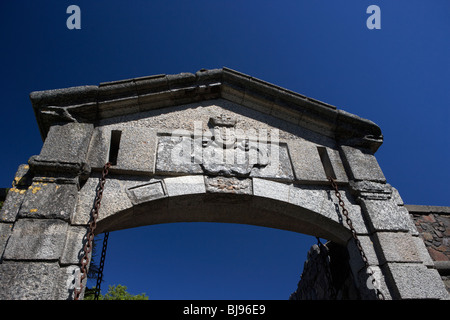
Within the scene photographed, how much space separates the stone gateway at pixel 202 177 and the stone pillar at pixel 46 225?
1 centimetres

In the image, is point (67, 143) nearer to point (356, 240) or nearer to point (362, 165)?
point (356, 240)

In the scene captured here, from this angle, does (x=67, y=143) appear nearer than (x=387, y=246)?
No

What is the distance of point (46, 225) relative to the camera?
305 centimetres

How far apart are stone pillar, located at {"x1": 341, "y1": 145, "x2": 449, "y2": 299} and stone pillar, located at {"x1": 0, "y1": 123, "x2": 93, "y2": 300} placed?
3034mm

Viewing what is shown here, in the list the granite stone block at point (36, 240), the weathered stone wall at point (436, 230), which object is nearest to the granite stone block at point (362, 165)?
the weathered stone wall at point (436, 230)

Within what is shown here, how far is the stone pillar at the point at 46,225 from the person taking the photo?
2.74 meters

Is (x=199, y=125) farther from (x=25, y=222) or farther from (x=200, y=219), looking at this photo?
(x=25, y=222)

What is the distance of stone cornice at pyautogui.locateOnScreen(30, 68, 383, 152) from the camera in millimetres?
4141

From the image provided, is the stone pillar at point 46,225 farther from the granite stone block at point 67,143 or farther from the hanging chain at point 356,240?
the hanging chain at point 356,240

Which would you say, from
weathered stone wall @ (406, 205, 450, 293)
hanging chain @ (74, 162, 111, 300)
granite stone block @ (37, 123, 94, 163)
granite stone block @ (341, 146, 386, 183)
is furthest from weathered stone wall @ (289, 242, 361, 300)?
granite stone block @ (37, 123, 94, 163)

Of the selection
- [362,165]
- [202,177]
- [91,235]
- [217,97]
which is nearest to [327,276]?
[362,165]

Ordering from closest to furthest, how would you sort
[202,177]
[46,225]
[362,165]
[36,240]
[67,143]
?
1. [36,240]
2. [46,225]
3. [67,143]
4. [202,177]
5. [362,165]

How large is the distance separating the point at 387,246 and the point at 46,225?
3560mm
